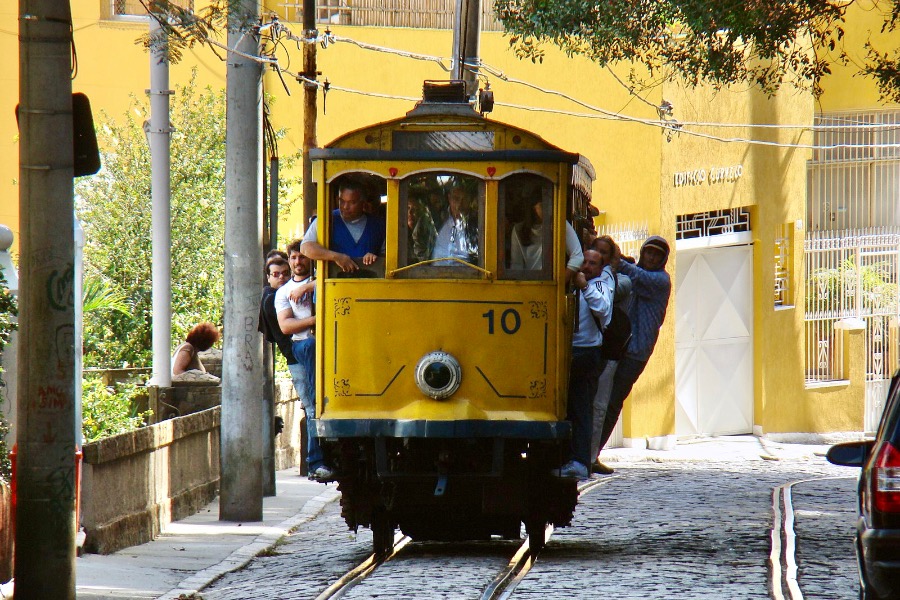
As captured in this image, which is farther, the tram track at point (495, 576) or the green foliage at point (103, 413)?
the green foliage at point (103, 413)

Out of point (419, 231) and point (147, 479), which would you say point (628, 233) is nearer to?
point (147, 479)

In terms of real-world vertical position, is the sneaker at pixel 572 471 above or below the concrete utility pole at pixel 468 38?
below

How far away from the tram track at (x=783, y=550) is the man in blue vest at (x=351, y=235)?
3127 millimetres

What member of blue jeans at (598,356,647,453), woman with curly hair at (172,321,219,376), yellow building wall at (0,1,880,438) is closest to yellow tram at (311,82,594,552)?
blue jeans at (598,356,647,453)

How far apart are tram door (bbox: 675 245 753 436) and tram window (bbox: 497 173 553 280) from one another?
1268cm

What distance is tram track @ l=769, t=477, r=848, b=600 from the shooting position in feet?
27.1

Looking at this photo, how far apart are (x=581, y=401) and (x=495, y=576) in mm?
1433

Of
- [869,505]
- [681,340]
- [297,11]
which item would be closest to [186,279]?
[297,11]

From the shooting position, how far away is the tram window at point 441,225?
9.29 metres

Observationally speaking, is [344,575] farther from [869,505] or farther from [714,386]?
[714,386]

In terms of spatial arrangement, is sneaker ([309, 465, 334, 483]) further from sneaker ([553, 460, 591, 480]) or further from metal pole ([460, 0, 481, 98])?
metal pole ([460, 0, 481, 98])

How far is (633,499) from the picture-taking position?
12.9 m

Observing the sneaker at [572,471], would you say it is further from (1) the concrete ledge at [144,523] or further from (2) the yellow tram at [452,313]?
(1) the concrete ledge at [144,523]

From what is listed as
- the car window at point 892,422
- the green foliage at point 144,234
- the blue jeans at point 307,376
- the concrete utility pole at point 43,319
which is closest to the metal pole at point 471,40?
the green foliage at point 144,234
